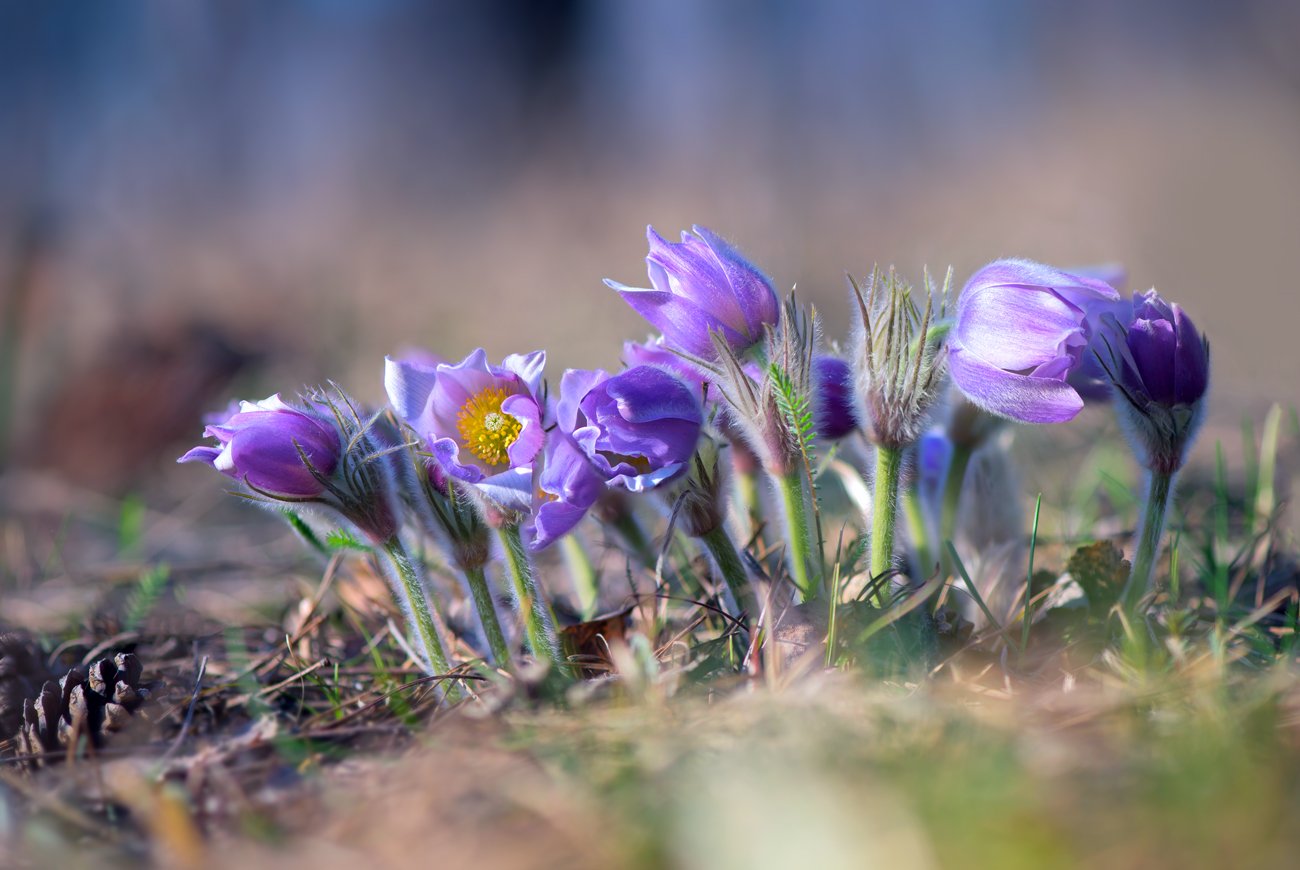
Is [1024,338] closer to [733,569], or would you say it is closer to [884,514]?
[884,514]

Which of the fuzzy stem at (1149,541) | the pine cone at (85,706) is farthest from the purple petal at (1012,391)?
the pine cone at (85,706)

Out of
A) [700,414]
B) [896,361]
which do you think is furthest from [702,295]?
[896,361]

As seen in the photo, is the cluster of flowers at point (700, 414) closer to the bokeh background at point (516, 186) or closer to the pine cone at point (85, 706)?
the pine cone at point (85, 706)

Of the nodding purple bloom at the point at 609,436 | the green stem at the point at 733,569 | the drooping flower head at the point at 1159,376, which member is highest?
the nodding purple bloom at the point at 609,436

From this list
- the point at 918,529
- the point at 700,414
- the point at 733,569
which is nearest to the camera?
the point at 700,414

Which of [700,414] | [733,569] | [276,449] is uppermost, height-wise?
[276,449]

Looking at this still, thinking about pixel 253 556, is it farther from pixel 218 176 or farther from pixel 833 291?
pixel 218 176
